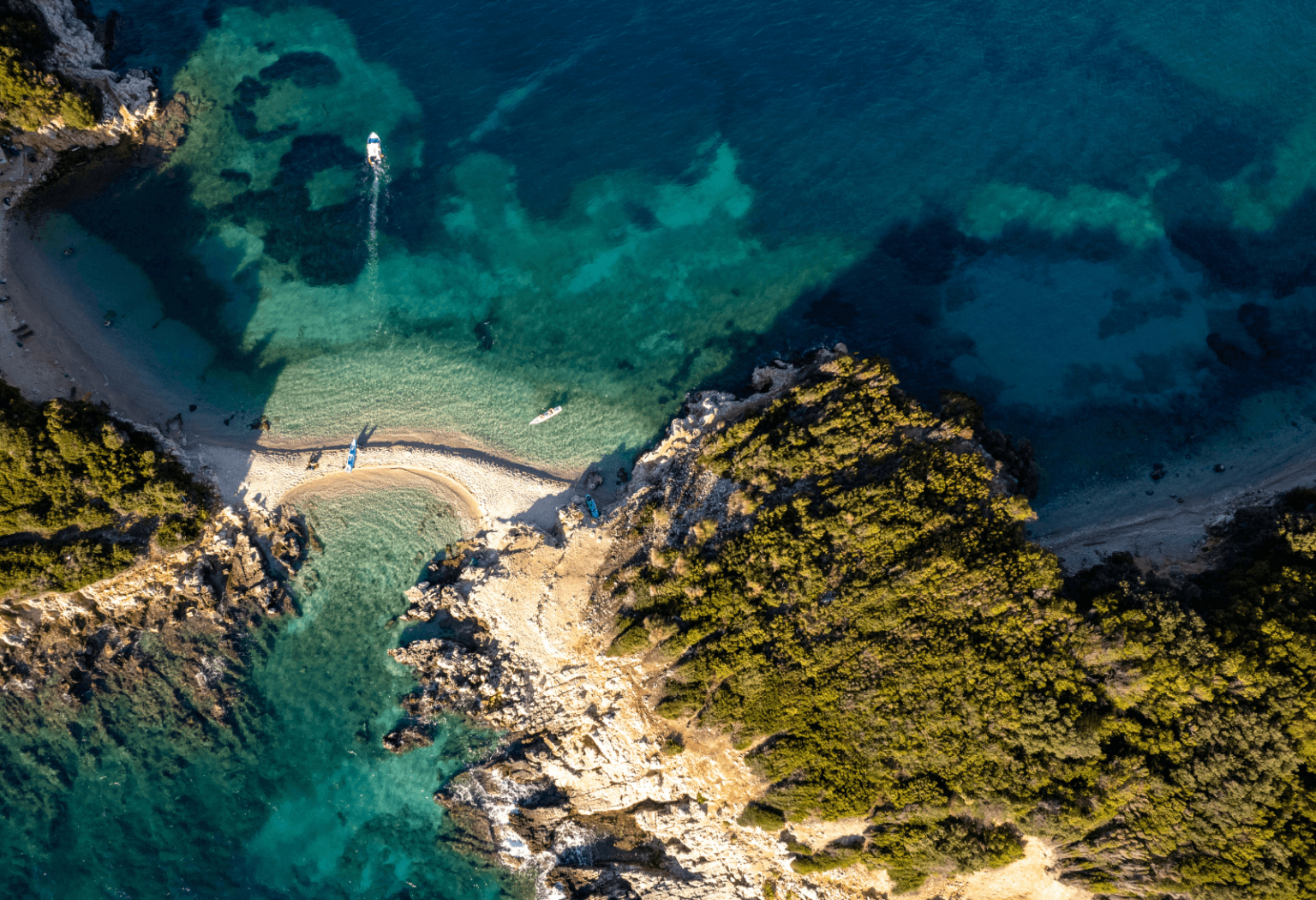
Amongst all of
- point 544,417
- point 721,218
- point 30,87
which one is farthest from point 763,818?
point 30,87

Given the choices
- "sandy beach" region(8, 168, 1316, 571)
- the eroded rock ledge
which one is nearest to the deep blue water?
"sandy beach" region(8, 168, 1316, 571)

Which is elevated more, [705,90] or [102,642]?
[705,90]

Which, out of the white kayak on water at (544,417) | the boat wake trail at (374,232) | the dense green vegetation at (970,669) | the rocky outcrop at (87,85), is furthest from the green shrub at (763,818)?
the rocky outcrop at (87,85)

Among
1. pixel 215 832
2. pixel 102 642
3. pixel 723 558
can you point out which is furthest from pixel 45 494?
pixel 723 558

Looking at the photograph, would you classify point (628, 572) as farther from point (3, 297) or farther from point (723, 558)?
point (3, 297)

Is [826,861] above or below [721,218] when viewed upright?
below

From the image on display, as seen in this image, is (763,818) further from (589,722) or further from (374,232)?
(374,232)
